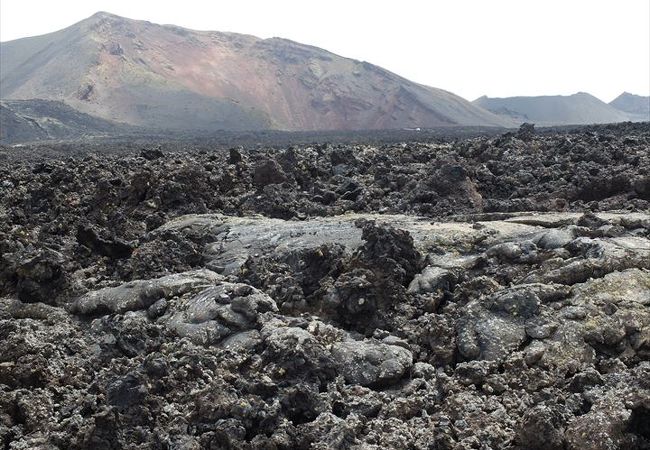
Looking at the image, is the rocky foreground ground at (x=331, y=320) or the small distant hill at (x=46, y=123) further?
the small distant hill at (x=46, y=123)

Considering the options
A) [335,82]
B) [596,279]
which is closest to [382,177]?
[596,279]

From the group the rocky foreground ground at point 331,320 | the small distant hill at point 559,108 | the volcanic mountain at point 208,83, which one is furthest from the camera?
the small distant hill at point 559,108

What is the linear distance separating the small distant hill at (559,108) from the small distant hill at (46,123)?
98666mm

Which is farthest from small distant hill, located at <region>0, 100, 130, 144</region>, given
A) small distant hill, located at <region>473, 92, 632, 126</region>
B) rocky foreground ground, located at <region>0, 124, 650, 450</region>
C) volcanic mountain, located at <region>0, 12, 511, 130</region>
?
small distant hill, located at <region>473, 92, 632, 126</region>

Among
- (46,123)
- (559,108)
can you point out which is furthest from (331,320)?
(559,108)

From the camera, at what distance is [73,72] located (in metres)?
108

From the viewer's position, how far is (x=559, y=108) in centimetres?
17000

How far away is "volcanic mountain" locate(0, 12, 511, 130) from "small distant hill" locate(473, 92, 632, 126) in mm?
33220

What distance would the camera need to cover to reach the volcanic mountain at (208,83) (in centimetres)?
10225

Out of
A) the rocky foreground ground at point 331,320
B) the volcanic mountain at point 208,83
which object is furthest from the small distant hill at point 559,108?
the rocky foreground ground at point 331,320

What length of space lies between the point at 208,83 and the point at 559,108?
95.6 metres

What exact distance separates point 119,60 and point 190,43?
80.4 feet

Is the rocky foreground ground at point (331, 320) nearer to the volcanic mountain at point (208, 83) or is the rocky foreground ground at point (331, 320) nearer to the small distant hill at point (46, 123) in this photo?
the small distant hill at point (46, 123)

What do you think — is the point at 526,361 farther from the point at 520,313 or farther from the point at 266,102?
the point at 266,102
